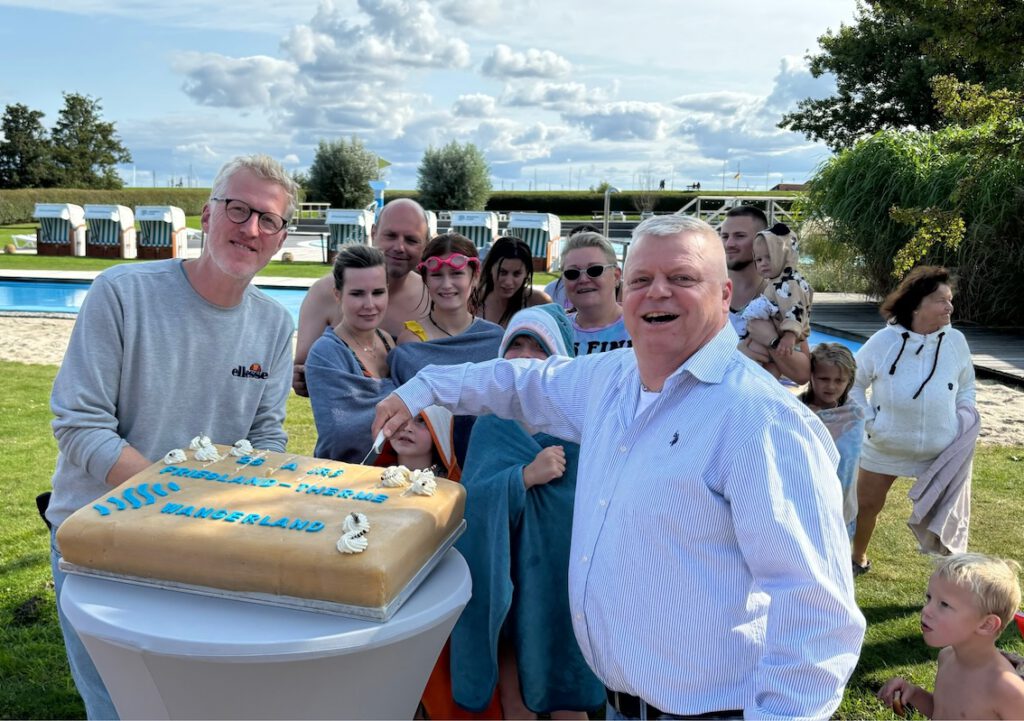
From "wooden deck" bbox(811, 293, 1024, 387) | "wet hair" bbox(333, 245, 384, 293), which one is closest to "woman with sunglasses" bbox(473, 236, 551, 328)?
"wet hair" bbox(333, 245, 384, 293)

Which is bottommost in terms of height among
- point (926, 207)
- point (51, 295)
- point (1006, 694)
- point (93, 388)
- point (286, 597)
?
point (51, 295)

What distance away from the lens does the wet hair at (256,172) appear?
2.43 meters

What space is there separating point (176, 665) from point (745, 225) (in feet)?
12.0

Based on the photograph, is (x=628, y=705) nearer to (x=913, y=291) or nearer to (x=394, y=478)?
(x=394, y=478)

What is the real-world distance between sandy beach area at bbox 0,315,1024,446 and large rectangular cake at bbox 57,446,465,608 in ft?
24.3

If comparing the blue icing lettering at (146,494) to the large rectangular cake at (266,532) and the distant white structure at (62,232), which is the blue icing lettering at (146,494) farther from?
the distant white structure at (62,232)

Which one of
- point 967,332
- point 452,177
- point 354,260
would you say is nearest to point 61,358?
point 354,260

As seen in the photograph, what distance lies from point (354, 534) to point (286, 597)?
0.20m

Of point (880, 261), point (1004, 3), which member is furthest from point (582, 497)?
point (880, 261)

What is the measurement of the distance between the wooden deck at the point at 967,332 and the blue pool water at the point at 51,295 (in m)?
10.2

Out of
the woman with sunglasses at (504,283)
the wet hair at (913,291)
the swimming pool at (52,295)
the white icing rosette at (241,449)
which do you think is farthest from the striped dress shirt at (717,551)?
the swimming pool at (52,295)

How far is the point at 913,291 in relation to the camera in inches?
194

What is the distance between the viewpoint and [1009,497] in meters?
6.20

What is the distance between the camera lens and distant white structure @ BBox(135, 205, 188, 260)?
2506 cm
